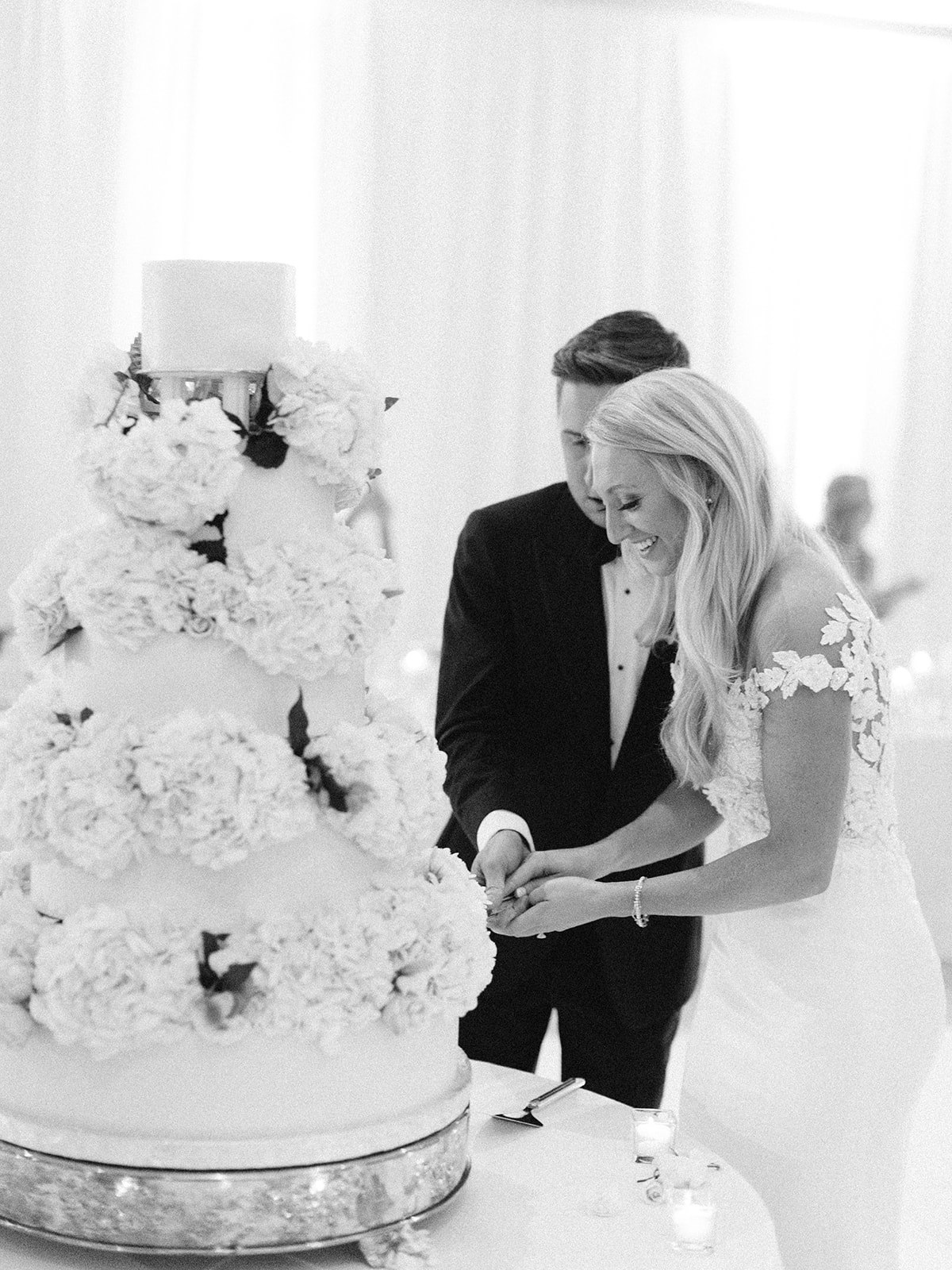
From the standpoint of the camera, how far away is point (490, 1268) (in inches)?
70.1

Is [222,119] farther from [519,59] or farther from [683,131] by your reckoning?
[683,131]

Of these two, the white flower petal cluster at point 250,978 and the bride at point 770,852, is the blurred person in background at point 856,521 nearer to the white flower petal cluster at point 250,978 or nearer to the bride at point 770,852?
the bride at point 770,852

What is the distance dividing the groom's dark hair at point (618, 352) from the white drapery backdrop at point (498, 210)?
3175 millimetres

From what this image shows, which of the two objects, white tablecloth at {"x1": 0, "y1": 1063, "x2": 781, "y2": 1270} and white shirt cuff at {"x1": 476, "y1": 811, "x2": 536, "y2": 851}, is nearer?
white tablecloth at {"x1": 0, "y1": 1063, "x2": 781, "y2": 1270}

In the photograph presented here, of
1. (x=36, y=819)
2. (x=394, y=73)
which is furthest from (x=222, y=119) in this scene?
A: (x=36, y=819)

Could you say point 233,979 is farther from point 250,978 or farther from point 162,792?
point 162,792

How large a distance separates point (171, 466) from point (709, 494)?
3.64ft

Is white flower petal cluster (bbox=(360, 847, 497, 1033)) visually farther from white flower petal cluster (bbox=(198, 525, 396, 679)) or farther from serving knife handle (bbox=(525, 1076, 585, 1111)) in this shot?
serving knife handle (bbox=(525, 1076, 585, 1111))

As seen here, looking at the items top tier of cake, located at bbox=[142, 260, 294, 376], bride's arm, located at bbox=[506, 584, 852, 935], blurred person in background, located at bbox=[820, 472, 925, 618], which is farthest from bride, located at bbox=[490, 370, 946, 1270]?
blurred person in background, located at bbox=[820, 472, 925, 618]

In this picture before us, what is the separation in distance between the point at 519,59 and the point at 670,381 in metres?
4.26

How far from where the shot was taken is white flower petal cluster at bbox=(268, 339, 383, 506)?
1.76 metres

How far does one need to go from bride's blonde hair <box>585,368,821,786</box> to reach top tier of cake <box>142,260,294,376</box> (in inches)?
34.2

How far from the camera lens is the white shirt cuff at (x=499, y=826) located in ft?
9.40

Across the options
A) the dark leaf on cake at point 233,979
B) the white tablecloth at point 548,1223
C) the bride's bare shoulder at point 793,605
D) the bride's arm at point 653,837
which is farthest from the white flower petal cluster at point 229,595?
the bride's arm at point 653,837
